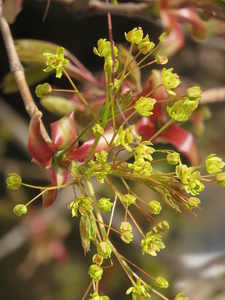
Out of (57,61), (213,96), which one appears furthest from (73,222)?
(57,61)

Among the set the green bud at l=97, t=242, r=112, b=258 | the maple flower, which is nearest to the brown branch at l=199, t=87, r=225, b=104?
the maple flower

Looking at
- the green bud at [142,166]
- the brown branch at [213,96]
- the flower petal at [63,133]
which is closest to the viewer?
the green bud at [142,166]

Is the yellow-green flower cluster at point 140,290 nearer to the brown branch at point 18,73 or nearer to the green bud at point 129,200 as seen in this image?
the green bud at point 129,200

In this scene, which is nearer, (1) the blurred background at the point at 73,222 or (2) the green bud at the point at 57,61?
(2) the green bud at the point at 57,61

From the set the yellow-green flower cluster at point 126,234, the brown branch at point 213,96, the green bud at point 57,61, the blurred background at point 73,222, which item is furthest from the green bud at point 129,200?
the blurred background at point 73,222

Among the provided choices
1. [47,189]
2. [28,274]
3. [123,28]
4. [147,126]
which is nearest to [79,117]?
[147,126]

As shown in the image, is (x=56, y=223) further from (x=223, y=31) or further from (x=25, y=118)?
(x=223, y=31)

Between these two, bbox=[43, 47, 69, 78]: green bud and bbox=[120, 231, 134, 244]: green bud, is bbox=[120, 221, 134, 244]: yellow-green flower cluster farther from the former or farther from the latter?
bbox=[43, 47, 69, 78]: green bud

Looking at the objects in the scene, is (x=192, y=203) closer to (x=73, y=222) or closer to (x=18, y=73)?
(x=18, y=73)
